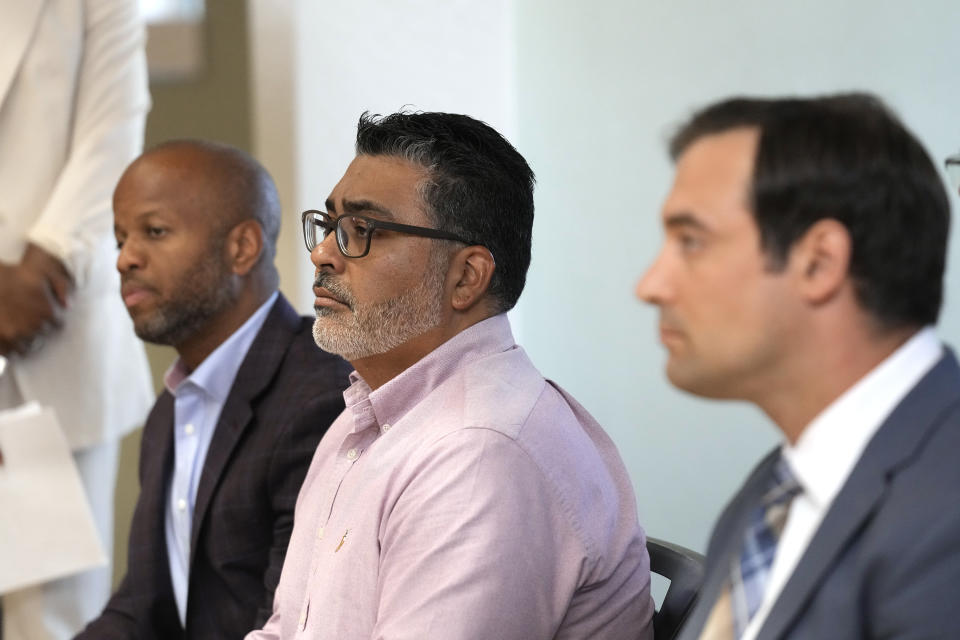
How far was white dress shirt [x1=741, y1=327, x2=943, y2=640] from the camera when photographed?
101cm

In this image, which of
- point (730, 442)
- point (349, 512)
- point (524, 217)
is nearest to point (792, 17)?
point (730, 442)

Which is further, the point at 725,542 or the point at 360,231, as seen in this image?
the point at 360,231

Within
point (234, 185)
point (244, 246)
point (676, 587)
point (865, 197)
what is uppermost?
point (865, 197)

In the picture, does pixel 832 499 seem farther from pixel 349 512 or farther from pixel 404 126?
pixel 404 126

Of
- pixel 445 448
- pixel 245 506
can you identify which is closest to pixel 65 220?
pixel 245 506

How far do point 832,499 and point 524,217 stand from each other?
0.92 meters

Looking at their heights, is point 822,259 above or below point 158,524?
above

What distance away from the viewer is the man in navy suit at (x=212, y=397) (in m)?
2.09

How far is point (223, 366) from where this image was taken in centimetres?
229

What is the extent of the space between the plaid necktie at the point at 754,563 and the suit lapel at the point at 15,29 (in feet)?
6.92

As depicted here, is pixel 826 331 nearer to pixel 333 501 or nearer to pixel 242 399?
pixel 333 501

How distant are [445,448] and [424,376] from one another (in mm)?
215

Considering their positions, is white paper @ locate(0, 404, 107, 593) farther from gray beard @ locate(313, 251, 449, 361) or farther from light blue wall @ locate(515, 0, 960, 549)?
light blue wall @ locate(515, 0, 960, 549)

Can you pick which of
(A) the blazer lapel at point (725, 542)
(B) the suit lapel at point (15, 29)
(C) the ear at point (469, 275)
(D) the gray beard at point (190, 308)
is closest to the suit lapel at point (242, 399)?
(D) the gray beard at point (190, 308)
